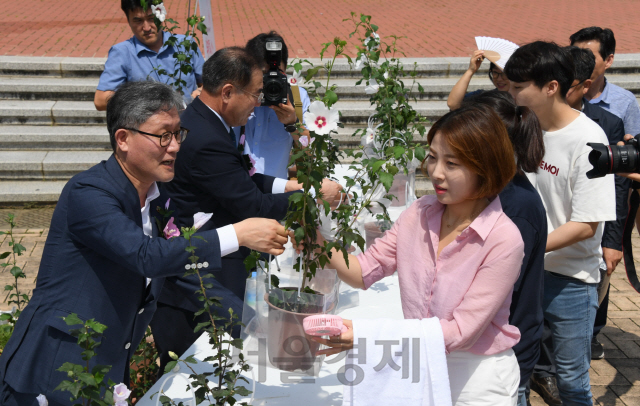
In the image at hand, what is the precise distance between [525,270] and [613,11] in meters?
10.9

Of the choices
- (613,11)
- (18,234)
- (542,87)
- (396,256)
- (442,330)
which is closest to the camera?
(442,330)

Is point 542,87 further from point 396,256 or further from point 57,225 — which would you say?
point 57,225

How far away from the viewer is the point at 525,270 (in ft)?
5.65

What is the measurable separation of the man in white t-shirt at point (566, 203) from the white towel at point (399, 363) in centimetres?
93

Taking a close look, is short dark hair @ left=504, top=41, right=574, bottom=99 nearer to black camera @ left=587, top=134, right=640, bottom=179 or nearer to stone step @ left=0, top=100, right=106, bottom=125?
black camera @ left=587, top=134, right=640, bottom=179

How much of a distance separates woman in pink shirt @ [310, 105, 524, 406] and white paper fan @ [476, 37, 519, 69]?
5.38 feet

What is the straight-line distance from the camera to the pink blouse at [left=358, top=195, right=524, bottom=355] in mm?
1447

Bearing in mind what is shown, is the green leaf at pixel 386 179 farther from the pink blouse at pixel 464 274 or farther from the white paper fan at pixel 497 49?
the white paper fan at pixel 497 49

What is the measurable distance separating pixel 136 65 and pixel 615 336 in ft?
11.4

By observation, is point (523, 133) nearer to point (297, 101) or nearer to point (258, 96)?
point (258, 96)

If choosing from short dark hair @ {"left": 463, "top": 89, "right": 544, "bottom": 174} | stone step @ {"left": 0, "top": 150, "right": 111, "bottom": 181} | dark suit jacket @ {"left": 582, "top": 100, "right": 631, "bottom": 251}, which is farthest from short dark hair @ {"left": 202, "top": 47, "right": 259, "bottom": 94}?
stone step @ {"left": 0, "top": 150, "right": 111, "bottom": 181}

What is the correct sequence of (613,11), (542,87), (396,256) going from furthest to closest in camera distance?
1. (613,11)
2. (542,87)
3. (396,256)

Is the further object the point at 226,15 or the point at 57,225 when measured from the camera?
the point at 226,15

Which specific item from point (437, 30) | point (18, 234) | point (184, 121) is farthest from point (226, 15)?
point (184, 121)
